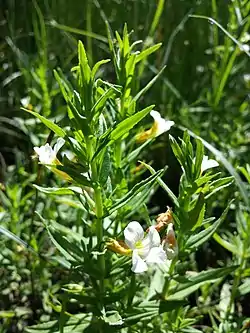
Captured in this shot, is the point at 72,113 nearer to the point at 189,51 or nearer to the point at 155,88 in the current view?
the point at 155,88

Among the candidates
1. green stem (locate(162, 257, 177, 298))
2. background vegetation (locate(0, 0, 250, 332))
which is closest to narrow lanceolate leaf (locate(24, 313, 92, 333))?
background vegetation (locate(0, 0, 250, 332))

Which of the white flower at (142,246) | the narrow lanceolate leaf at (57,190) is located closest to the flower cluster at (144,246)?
the white flower at (142,246)

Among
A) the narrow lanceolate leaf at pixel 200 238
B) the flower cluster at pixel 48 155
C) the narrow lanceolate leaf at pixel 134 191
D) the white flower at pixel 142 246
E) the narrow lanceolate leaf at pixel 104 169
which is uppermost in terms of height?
the flower cluster at pixel 48 155

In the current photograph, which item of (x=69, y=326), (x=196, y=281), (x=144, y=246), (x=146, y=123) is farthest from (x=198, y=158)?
(x=146, y=123)

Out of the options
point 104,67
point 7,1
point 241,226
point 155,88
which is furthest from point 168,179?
point 7,1

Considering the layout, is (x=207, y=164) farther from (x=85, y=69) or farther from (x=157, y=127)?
(x=85, y=69)

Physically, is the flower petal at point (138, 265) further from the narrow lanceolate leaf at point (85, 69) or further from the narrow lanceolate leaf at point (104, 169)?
the narrow lanceolate leaf at point (85, 69)

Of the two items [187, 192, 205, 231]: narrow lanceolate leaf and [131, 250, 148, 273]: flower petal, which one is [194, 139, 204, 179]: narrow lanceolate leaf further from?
[131, 250, 148, 273]: flower petal
